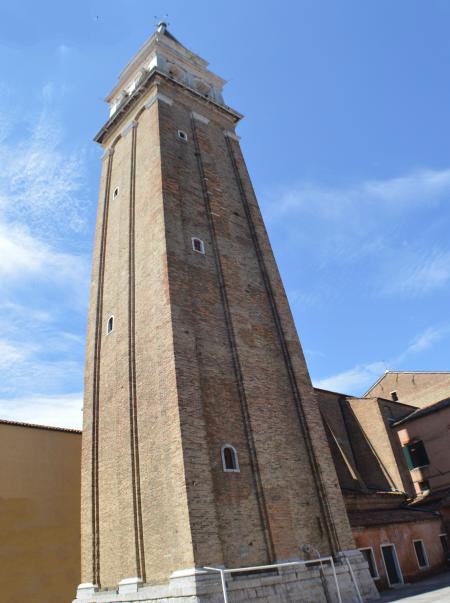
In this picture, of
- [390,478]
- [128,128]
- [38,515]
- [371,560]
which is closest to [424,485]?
[390,478]

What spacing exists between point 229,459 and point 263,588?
2.97m

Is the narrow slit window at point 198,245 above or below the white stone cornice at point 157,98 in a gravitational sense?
below

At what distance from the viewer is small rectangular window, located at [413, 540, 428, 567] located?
17766 millimetres

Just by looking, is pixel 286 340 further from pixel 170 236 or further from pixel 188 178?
pixel 188 178

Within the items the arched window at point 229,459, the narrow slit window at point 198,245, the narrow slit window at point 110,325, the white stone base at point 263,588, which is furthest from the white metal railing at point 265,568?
the narrow slit window at point 198,245

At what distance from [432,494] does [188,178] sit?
17.8 meters

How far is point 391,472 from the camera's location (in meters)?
23.7

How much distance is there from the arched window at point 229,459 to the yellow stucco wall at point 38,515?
7486 millimetres

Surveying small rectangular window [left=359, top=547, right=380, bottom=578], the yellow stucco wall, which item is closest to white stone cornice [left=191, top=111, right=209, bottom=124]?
the yellow stucco wall

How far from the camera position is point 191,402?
12.6 meters

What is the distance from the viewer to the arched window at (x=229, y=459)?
1264 cm

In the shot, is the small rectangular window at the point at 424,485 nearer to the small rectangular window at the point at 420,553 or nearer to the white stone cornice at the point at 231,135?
the small rectangular window at the point at 420,553

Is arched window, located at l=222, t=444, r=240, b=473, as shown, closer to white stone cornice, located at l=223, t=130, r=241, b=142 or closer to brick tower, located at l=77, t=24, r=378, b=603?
brick tower, located at l=77, t=24, r=378, b=603

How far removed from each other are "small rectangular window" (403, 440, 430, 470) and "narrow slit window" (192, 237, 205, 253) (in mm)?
15730
